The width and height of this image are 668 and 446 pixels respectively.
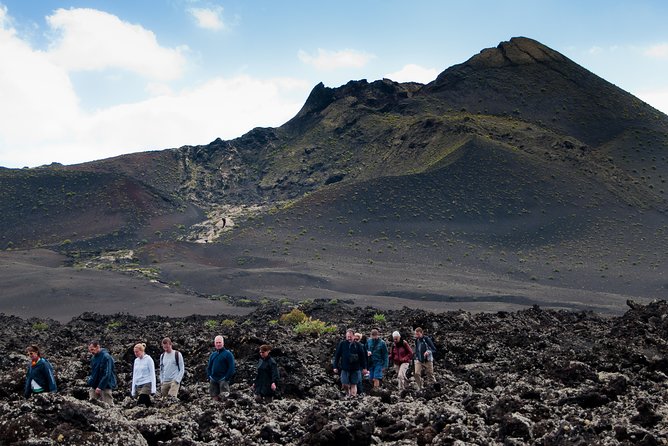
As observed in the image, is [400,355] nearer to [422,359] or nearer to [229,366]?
[422,359]

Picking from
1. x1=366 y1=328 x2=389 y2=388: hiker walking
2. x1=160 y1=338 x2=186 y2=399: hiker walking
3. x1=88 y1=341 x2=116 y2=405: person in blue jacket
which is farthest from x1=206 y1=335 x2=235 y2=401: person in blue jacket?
x1=366 y1=328 x2=389 y2=388: hiker walking

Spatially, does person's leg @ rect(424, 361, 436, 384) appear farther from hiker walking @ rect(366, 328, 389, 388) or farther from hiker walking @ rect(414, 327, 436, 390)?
hiker walking @ rect(366, 328, 389, 388)

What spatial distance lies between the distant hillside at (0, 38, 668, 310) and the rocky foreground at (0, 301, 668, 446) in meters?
30.2

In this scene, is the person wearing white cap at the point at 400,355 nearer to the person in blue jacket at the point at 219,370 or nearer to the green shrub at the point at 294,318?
the person in blue jacket at the point at 219,370

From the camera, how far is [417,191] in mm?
75500

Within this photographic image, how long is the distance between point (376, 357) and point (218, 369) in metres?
3.33

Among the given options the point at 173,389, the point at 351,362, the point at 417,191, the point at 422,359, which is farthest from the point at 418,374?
the point at 417,191

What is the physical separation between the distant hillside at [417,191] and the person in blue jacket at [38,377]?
3900 centimetres

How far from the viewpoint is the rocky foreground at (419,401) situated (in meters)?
8.05

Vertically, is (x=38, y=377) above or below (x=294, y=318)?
above

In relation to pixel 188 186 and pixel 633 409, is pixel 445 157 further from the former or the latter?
pixel 633 409

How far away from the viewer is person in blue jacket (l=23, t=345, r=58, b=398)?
10.5 metres

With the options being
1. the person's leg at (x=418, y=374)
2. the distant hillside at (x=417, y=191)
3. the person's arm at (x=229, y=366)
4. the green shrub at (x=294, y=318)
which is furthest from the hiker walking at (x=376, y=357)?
the distant hillside at (x=417, y=191)

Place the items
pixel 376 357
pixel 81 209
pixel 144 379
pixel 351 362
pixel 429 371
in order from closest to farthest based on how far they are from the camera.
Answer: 1. pixel 144 379
2. pixel 351 362
3. pixel 376 357
4. pixel 429 371
5. pixel 81 209
